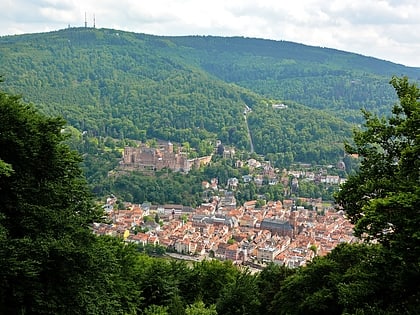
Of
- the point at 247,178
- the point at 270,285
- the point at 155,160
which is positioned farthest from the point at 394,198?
the point at 155,160

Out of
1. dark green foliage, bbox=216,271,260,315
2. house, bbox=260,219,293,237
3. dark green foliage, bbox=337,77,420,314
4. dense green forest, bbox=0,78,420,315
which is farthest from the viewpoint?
house, bbox=260,219,293,237

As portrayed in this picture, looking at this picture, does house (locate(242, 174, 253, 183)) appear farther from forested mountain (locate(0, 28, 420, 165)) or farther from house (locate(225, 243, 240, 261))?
house (locate(225, 243, 240, 261))

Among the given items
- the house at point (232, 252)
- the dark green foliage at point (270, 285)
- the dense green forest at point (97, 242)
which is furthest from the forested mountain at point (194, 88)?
the dense green forest at point (97, 242)

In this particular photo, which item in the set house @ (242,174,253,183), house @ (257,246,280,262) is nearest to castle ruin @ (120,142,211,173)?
house @ (242,174,253,183)

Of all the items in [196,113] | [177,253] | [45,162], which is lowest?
[177,253]

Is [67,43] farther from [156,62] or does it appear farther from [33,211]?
[33,211]

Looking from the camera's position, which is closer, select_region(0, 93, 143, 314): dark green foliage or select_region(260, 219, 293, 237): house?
select_region(0, 93, 143, 314): dark green foliage

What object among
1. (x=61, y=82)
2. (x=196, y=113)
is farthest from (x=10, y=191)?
(x=61, y=82)
